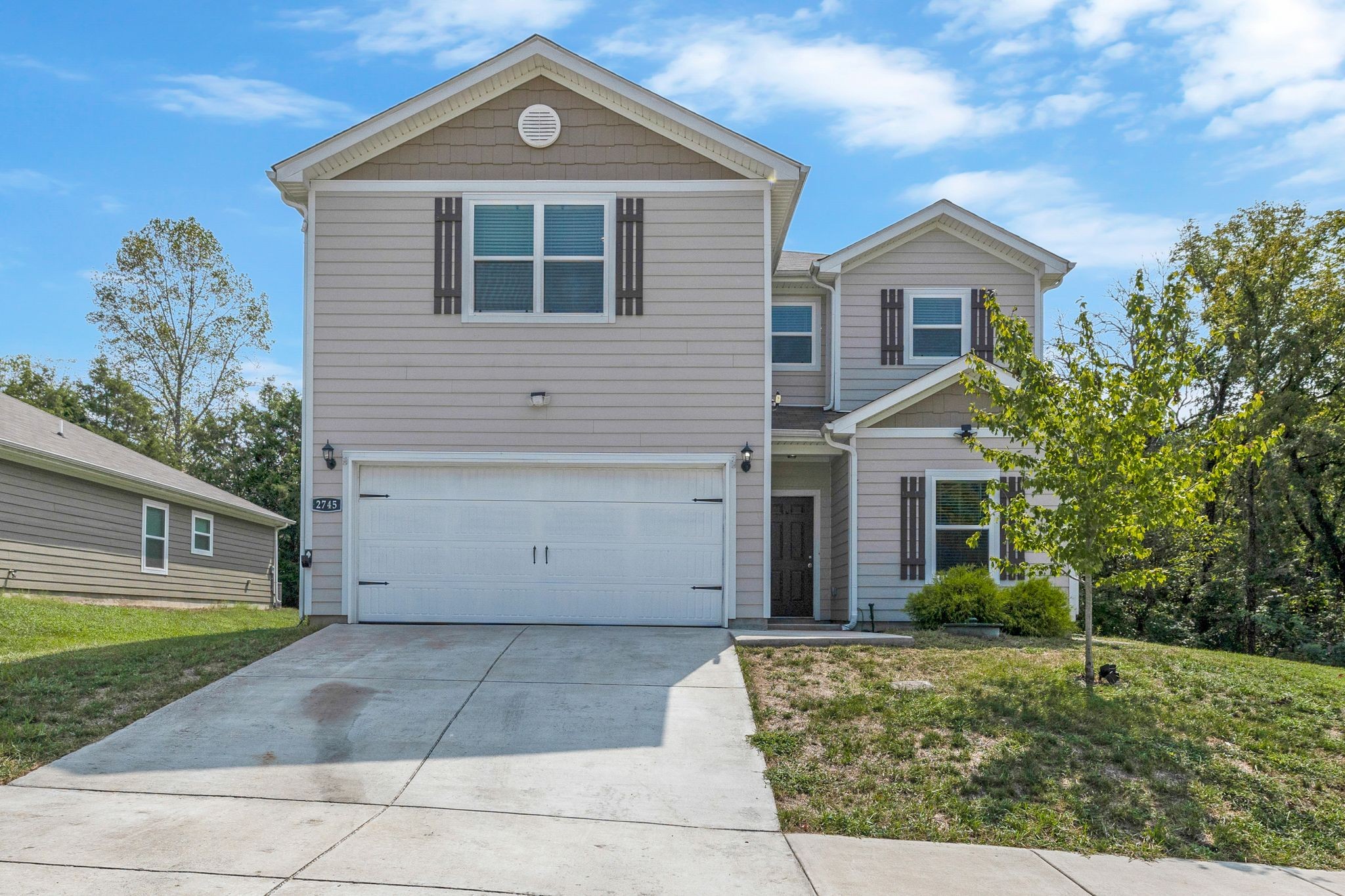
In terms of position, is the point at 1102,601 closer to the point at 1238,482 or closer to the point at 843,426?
the point at 1238,482

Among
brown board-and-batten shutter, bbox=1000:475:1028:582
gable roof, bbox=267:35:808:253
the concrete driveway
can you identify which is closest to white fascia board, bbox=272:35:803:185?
gable roof, bbox=267:35:808:253

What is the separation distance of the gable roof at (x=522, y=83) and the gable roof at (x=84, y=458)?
767 cm

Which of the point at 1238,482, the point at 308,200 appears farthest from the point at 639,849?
the point at 1238,482

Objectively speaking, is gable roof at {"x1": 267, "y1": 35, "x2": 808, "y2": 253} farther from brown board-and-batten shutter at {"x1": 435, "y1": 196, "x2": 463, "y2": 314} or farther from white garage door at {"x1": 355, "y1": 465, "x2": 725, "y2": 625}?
white garage door at {"x1": 355, "y1": 465, "x2": 725, "y2": 625}

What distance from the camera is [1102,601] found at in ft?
65.7

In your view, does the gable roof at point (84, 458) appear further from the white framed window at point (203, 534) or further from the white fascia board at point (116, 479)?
the white framed window at point (203, 534)

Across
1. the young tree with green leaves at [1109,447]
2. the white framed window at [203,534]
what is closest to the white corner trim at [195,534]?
the white framed window at [203,534]

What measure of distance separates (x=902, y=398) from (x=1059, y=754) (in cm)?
706

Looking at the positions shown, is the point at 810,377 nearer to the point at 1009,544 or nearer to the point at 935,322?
the point at 935,322

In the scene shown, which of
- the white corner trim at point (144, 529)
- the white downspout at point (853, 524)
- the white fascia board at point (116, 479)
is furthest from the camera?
the white corner trim at point (144, 529)

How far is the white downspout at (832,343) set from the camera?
1631 cm

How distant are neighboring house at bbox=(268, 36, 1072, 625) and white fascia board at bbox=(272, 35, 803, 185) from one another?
0.08 ft

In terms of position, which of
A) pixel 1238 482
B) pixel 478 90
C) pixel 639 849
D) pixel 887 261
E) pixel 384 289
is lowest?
pixel 639 849

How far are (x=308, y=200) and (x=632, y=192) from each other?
3.91 metres
